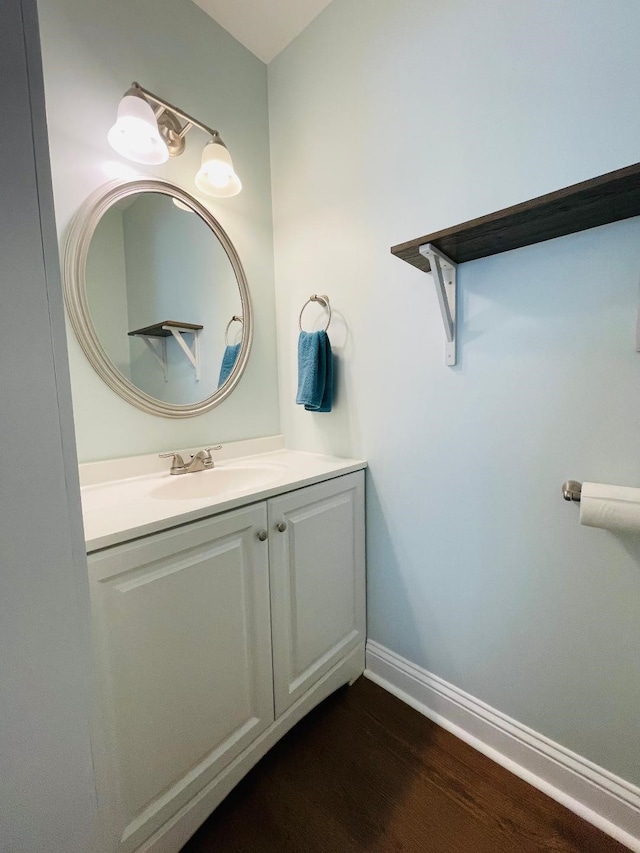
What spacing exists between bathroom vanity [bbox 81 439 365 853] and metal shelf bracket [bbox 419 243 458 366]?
1.75 ft

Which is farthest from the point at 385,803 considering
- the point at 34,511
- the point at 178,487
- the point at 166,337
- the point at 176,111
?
the point at 176,111

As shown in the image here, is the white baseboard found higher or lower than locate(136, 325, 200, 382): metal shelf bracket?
lower

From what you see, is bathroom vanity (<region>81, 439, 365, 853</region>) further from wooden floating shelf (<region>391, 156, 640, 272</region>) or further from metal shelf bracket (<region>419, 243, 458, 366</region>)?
wooden floating shelf (<region>391, 156, 640, 272</region>)

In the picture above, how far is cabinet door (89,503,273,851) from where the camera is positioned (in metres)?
0.76

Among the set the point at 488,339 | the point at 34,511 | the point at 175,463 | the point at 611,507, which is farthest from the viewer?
the point at 175,463

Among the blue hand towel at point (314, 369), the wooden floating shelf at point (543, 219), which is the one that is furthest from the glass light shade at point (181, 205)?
the wooden floating shelf at point (543, 219)

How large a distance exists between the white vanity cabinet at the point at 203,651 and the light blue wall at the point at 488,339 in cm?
33

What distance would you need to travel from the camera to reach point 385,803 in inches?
40.1

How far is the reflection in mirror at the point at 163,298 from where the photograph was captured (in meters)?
1.20

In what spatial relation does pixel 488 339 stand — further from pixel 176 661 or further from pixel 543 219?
pixel 176 661

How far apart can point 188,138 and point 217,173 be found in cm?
19

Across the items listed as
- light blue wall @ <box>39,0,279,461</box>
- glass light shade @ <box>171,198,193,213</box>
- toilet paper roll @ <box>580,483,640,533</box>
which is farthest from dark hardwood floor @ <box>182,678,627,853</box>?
glass light shade @ <box>171,198,193,213</box>

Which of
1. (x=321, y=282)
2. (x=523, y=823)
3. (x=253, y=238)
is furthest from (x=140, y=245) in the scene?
(x=523, y=823)

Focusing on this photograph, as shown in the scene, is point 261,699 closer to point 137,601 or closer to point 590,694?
point 137,601
